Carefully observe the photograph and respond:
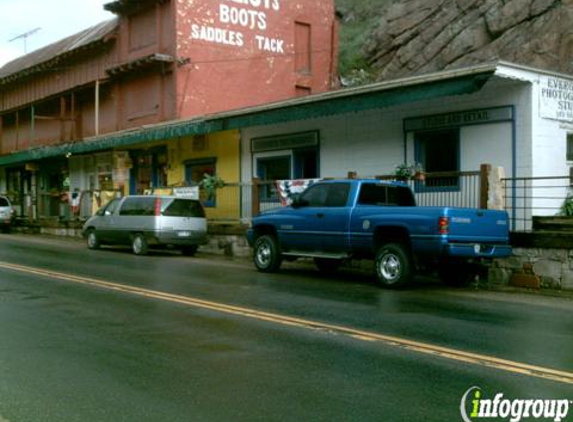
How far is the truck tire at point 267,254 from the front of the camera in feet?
49.6

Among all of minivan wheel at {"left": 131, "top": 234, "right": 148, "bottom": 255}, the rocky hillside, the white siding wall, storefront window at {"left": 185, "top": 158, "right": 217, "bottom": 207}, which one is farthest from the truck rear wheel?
the rocky hillside

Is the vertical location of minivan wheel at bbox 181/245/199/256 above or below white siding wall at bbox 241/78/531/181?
below

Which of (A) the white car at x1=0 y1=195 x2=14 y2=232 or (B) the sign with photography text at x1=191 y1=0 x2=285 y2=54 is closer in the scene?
(B) the sign with photography text at x1=191 y1=0 x2=285 y2=54

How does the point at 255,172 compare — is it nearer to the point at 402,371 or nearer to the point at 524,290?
the point at 524,290

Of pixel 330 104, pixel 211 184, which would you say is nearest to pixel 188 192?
pixel 211 184

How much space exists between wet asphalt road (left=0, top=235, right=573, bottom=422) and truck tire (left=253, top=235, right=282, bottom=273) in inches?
98.6

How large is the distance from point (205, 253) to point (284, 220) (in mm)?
7366

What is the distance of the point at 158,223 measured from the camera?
65.2ft

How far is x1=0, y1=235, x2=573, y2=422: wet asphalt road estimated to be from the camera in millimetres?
5395

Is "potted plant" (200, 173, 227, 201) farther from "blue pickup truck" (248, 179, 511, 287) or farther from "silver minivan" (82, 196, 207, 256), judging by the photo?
"blue pickup truck" (248, 179, 511, 287)

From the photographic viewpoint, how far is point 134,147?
2827cm

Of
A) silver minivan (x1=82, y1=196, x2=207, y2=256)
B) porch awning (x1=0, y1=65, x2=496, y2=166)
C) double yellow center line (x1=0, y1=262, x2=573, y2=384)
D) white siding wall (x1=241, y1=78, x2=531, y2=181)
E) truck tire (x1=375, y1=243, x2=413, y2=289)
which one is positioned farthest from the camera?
silver minivan (x1=82, y1=196, x2=207, y2=256)

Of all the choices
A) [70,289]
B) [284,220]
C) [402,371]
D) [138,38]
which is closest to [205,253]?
[284,220]

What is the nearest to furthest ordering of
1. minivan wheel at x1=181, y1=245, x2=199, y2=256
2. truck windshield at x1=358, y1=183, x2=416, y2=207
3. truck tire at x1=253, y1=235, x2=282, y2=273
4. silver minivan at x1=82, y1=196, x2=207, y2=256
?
truck windshield at x1=358, y1=183, x2=416, y2=207
truck tire at x1=253, y1=235, x2=282, y2=273
silver minivan at x1=82, y1=196, x2=207, y2=256
minivan wheel at x1=181, y1=245, x2=199, y2=256
